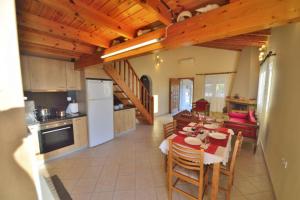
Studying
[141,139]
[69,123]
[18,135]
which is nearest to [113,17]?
[18,135]

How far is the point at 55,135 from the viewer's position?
3033 mm

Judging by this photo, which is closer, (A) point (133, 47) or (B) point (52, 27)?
(B) point (52, 27)

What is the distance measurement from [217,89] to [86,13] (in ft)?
21.8

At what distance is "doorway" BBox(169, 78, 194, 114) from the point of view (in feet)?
26.4

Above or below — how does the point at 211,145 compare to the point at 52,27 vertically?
below

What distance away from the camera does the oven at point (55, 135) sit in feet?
9.35

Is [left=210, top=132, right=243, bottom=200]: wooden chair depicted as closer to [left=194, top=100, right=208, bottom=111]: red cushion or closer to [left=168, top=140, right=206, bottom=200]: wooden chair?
[left=168, top=140, right=206, bottom=200]: wooden chair

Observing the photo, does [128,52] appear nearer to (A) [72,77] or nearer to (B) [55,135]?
(A) [72,77]

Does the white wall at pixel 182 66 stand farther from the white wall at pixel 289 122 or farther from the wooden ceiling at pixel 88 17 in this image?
the white wall at pixel 289 122

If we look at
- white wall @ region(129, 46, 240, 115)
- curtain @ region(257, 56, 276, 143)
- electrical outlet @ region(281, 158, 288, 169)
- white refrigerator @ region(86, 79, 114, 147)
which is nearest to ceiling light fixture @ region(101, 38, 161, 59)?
white refrigerator @ region(86, 79, 114, 147)

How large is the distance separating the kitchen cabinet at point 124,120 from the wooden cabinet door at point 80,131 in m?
0.99

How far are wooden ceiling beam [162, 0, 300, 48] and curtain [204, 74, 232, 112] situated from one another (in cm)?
578

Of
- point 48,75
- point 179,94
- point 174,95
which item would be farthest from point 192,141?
point 179,94

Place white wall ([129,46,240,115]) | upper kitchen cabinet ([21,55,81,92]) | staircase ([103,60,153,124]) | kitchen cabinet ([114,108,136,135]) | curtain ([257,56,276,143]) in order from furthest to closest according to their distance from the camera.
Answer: white wall ([129,46,240,115]), kitchen cabinet ([114,108,136,135]), staircase ([103,60,153,124]), curtain ([257,56,276,143]), upper kitchen cabinet ([21,55,81,92])
